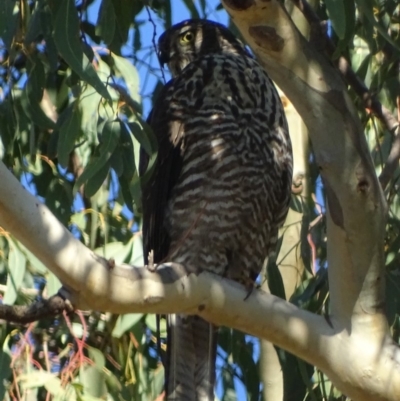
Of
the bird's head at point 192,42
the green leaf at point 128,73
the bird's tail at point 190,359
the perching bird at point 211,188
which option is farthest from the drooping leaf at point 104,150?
the bird's head at point 192,42

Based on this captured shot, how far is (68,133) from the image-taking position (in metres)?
2.32

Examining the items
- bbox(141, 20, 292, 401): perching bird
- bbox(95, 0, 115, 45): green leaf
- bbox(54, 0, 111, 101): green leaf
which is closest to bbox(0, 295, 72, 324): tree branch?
bbox(54, 0, 111, 101): green leaf

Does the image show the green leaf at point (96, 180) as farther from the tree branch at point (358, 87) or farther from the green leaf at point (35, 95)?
the tree branch at point (358, 87)

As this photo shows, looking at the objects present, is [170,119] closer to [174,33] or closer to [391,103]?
[174,33]

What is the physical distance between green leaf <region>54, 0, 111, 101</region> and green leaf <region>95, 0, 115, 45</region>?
147mm

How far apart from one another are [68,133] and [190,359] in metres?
0.74

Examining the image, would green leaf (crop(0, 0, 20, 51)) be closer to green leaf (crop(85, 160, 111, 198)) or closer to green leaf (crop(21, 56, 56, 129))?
green leaf (crop(21, 56, 56, 129))

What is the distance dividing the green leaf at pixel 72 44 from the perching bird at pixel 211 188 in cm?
67

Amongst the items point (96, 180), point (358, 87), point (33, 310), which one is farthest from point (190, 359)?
point (33, 310)

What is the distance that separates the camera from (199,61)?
2941 mm

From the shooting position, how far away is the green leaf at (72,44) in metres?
1.96

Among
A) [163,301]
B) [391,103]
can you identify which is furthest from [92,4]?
[163,301]

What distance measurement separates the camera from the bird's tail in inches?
103

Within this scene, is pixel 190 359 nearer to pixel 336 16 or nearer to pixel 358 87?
pixel 358 87
